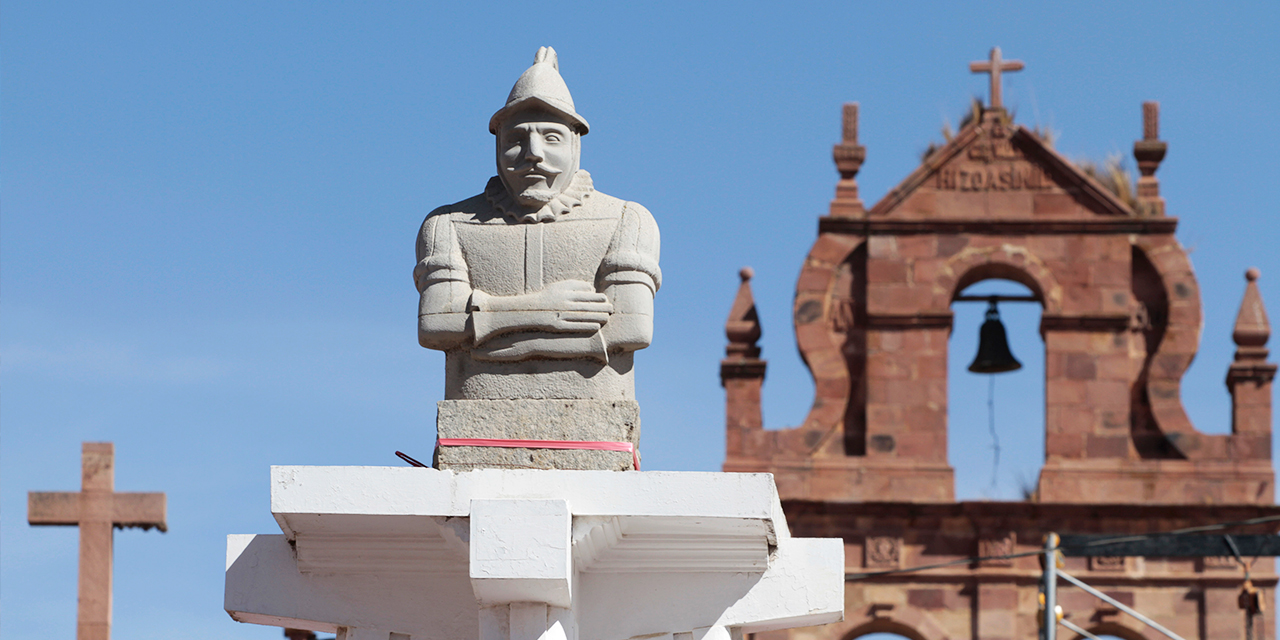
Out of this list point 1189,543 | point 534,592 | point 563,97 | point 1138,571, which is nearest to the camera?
point 534,592

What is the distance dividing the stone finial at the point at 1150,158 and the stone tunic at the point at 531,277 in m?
19.5

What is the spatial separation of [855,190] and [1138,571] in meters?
5.39

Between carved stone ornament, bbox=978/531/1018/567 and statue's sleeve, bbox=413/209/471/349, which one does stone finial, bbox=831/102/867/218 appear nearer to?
carved stone ornament, bbox=978/531/1018/567

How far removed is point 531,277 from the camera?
29.9 feet

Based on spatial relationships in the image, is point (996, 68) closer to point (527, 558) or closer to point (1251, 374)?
point (1251, 374)

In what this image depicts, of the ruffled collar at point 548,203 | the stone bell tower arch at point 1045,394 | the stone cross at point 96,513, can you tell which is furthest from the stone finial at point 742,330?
the ruffled collar at point 548,203

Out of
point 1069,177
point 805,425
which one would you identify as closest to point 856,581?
point 805,425

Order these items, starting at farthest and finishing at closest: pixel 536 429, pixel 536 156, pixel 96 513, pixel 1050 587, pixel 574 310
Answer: pixel 1050 587
pixel 96 513
pixel 536 156
pixel 574 310
pixel 536 429

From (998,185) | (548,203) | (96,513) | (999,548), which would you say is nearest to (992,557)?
(999,548)

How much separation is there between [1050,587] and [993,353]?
4.45 meters

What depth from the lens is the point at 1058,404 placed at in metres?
27.3

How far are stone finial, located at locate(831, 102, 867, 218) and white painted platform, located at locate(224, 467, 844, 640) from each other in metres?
18.9

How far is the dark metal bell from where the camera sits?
27.1 m

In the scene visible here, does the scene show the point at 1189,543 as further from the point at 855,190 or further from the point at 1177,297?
the point at 855,190
